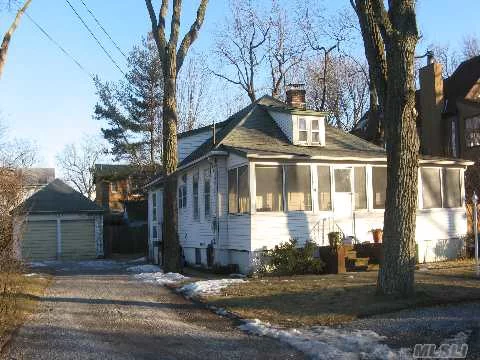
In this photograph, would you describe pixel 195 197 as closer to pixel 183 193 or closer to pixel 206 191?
pixel 206 191

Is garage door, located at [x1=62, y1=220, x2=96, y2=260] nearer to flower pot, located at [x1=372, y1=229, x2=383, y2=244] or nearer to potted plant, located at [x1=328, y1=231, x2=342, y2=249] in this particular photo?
flower pot, located at [x1=372, y1=229, x2=383, y2=244]

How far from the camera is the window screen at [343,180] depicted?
18.2 metres

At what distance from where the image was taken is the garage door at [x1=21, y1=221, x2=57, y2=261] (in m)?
30.8

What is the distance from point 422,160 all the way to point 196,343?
13356 millimetres

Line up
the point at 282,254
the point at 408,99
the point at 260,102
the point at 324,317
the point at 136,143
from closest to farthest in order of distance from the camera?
the point at 324,317 → the point at 408,99 → the point at 282,254 → the point at 260,102 → the point at 136,143

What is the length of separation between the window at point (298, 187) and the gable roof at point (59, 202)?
17.4 m

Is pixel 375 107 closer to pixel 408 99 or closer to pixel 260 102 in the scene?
pixel 260 102

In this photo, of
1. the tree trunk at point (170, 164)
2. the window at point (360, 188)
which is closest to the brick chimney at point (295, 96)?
the window at point (360, 188)

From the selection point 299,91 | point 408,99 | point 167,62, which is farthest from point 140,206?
point 408,99

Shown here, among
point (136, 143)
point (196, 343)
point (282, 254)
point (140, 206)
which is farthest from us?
point (136, 143)

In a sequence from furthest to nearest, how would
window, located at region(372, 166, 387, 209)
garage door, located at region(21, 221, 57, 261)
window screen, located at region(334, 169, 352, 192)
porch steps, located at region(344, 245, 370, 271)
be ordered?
garage door, located at region(21, 221, 57, 261)
window, located at region(372, 166, 387, 209)
window screen, located at region(334, 169, 352, 192)
porch steps, located at region(344, 245, 370, 271)

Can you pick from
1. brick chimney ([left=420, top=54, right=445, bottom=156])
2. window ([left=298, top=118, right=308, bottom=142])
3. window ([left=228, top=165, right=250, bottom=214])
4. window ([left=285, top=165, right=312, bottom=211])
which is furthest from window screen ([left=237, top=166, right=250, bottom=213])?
brick chimney ([left=420, top=54, right=445, bottom=156])

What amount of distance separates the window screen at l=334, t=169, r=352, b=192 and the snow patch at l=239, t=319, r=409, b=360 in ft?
31.5

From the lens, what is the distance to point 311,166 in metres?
17.6
